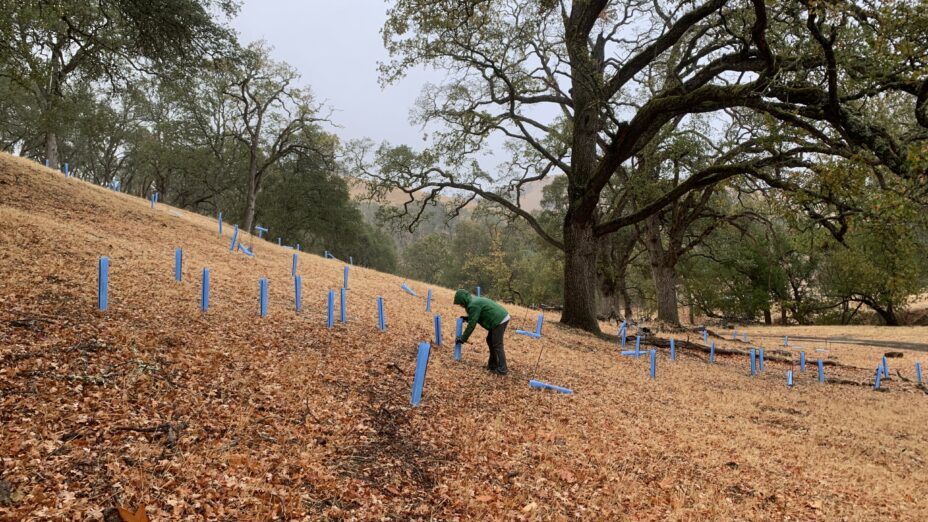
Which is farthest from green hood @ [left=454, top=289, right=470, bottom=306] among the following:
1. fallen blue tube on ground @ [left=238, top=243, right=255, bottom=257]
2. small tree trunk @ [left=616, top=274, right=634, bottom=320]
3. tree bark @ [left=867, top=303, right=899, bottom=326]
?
tree bark @ [left=867, top=303, right=899, bottom=326]

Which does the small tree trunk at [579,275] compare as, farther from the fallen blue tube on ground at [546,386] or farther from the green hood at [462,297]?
the green hood at [462,297]

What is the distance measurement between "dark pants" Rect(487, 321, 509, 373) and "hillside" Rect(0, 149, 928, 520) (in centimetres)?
25

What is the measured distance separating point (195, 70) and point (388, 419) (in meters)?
10.3

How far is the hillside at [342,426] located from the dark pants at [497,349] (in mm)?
251

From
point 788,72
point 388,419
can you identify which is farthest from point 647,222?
point 388,419

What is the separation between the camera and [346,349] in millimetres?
7477

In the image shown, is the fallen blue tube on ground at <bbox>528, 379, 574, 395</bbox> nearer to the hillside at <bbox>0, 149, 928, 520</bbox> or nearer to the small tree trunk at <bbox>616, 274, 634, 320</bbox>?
the hillside at <bbox>0, 149, 928, 520</bbox>

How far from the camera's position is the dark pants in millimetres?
7773

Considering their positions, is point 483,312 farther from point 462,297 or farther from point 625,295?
point 625,295

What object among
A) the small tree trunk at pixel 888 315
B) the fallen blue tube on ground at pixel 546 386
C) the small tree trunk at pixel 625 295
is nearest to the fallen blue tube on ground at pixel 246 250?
the fallen blue tube on ground at pixel 546 386

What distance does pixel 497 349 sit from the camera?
7.93 meters

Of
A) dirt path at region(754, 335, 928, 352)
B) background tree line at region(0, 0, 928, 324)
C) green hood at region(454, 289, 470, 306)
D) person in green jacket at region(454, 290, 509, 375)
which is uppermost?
background tree line at region(0, 0, 928, 324)

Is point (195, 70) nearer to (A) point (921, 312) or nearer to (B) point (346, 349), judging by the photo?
(B) point (346, 349)

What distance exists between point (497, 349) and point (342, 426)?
3.51 m
